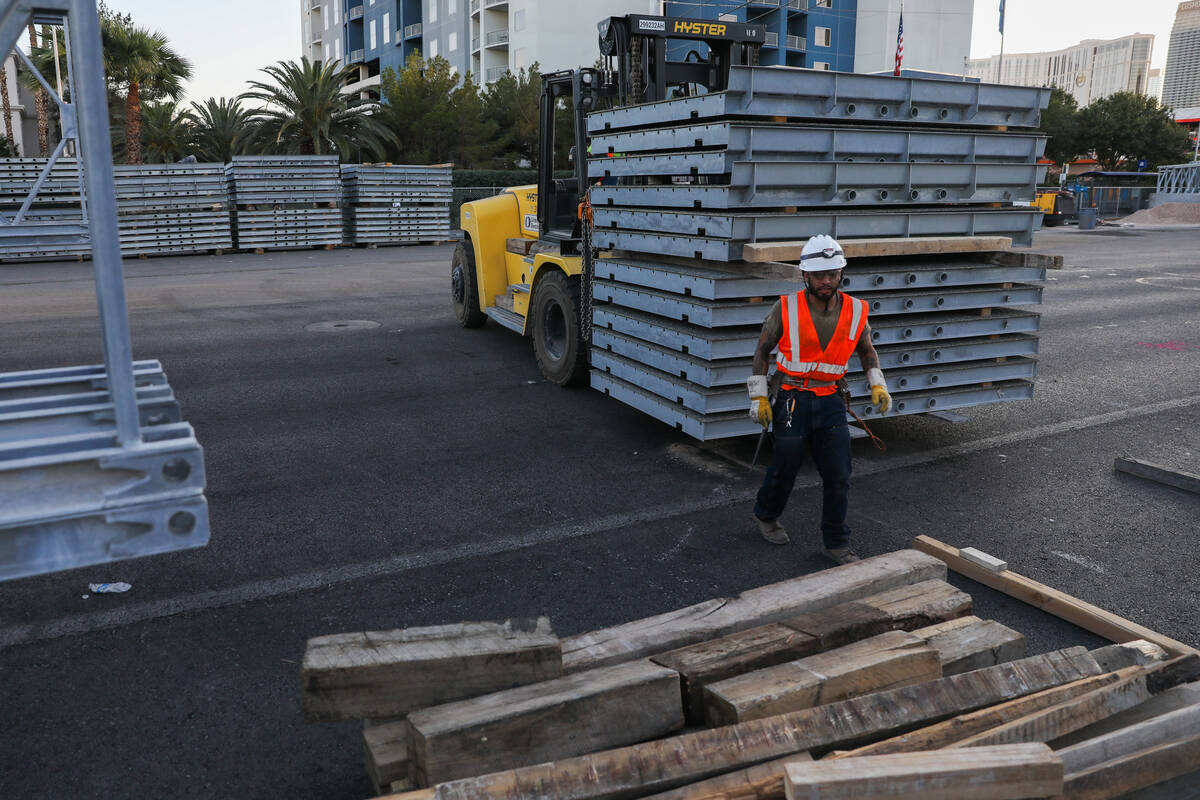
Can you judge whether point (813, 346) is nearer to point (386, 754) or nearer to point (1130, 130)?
point (386, 754)

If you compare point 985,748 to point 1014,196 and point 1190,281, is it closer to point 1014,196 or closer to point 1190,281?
point 1014,196

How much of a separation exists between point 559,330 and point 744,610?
6241 millimetres

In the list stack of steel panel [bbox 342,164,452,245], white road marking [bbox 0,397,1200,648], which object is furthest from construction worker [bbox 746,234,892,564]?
stack of steel panel [bbox 342,164,452,245]

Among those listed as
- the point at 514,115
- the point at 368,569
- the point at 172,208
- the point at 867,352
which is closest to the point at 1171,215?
the point at 514,115

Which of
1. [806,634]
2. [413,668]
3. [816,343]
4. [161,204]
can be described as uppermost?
[161,204]

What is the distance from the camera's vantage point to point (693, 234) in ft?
22.6

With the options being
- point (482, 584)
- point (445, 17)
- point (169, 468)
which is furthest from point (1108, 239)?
point (445, 17)

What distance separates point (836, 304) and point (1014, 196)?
290 centimetres

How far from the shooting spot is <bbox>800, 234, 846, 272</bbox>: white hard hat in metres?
5.43

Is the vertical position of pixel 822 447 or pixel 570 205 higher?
pixel 570 205

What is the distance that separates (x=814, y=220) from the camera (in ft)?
22.1

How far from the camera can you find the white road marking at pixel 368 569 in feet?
15.3

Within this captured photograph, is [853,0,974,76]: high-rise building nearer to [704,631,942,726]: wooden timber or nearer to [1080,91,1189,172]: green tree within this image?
[1080,91,1189,172]: green tree

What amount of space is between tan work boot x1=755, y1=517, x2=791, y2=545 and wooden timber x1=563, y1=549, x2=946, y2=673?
1.14 metres
